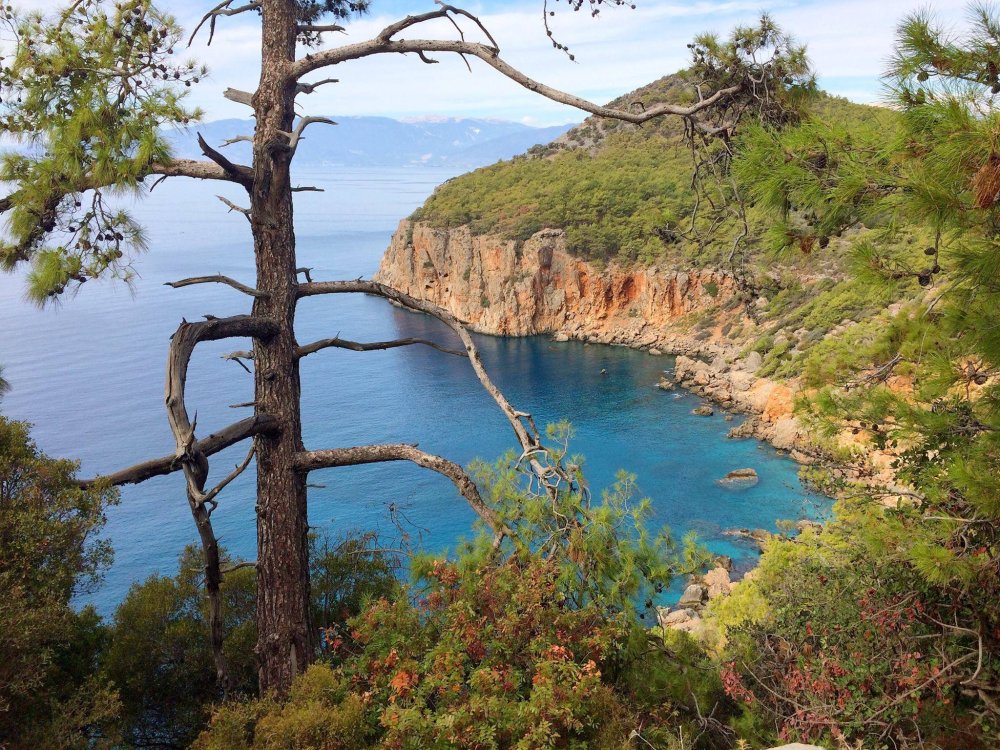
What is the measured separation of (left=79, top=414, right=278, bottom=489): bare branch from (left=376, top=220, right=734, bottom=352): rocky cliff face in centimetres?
3685

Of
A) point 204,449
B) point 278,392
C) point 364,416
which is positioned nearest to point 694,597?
point 278,392

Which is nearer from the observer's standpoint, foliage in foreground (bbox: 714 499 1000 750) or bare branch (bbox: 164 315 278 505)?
bare branch (bbox: 164 315 278 505)

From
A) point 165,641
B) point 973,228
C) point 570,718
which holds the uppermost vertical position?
point 973,228

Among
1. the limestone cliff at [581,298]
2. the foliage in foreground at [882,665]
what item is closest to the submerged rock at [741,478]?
the limestone cliff at [581,298]

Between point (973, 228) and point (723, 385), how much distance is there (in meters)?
30.0

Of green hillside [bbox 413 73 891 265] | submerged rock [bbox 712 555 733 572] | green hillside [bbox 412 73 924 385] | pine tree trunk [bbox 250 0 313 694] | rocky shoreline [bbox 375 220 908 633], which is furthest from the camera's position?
green hillside [bbox 413 73 891 265]

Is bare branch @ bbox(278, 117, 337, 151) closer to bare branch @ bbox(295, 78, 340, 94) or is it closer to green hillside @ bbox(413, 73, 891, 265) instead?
bare branch @ bbox(295, 78, 340, 94)

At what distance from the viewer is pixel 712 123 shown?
170 inches

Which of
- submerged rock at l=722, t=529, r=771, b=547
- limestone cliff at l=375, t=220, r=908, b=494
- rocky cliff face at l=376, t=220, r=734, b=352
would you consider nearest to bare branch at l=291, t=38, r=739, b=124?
submerged rock at l=722, t=529, r=771, b=547

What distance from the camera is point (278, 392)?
15.5 feet

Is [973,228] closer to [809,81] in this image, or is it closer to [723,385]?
[809,81]

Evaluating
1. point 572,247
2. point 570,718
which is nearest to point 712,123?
point 570,718

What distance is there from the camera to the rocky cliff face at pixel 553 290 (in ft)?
136

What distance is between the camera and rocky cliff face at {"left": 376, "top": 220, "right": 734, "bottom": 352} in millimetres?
41531
